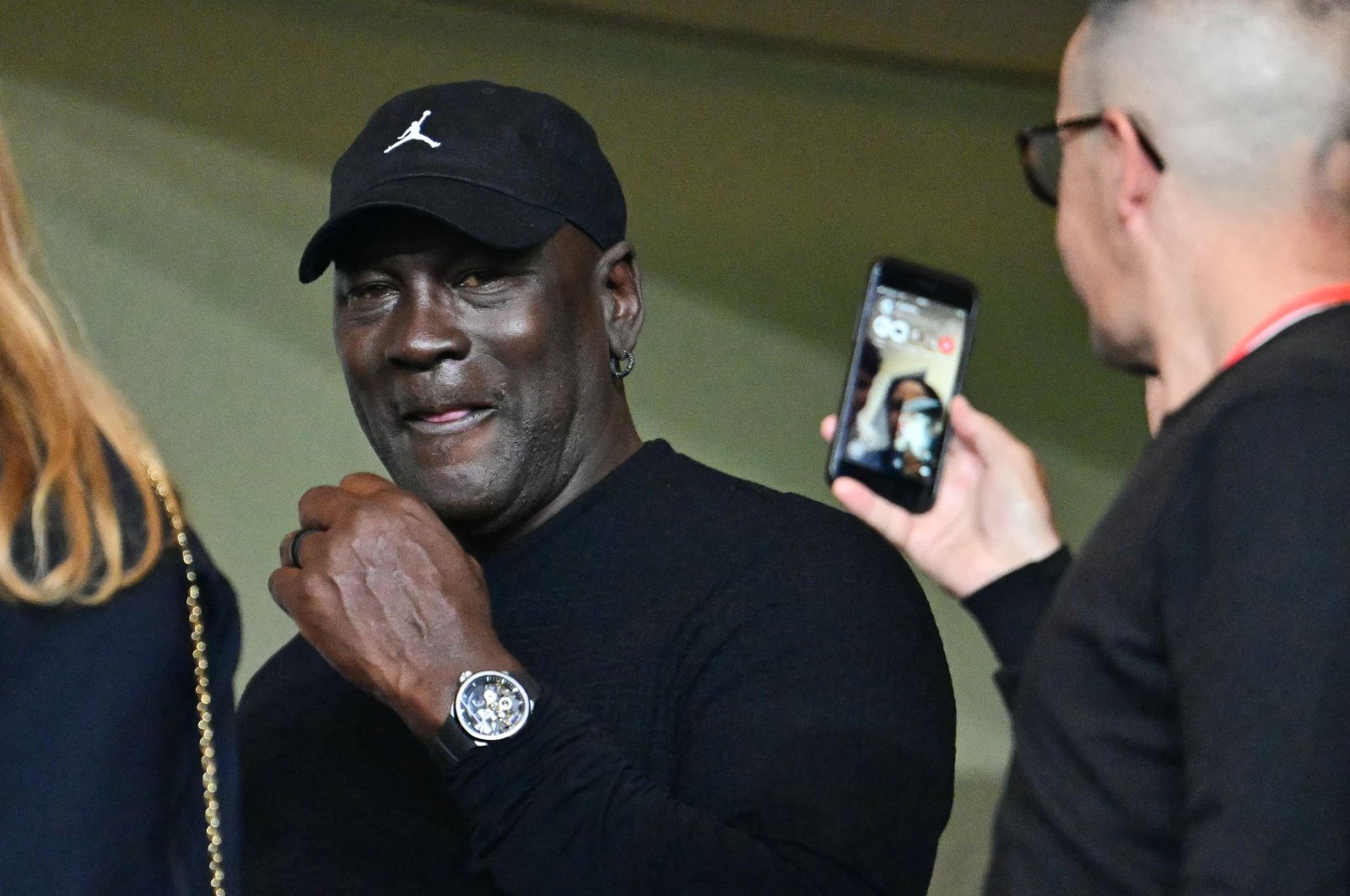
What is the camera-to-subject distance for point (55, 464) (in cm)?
83

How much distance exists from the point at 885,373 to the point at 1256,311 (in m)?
0.29

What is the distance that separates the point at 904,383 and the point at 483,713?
0.34 m

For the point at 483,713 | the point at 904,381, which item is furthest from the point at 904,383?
the point at 483,713

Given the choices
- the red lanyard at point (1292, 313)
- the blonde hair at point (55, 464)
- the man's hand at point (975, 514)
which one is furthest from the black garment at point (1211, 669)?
the blonde hair at point (55, 464)

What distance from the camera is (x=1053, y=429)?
291 cm

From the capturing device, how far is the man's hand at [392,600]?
117 cm

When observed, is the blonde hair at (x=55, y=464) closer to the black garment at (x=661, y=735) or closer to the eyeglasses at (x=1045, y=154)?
the black garment at (x=661, y=735)

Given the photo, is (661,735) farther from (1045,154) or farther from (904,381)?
(1045,154)

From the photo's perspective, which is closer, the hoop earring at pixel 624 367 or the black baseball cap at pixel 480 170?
the black baseball cap at pixel 480 170

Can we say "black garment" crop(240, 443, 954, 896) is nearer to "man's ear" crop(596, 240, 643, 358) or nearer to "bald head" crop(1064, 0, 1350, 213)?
"man's ear" crop(596, 240, 643, 358)

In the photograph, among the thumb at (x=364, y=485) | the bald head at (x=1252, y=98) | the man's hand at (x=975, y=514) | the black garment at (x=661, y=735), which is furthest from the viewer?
the thumb at (x=364, y=485)

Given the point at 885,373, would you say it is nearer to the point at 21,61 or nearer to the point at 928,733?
the point at 928,733

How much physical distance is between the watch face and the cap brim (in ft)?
1.12

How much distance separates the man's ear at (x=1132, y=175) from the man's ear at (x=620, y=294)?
24.2 inches
